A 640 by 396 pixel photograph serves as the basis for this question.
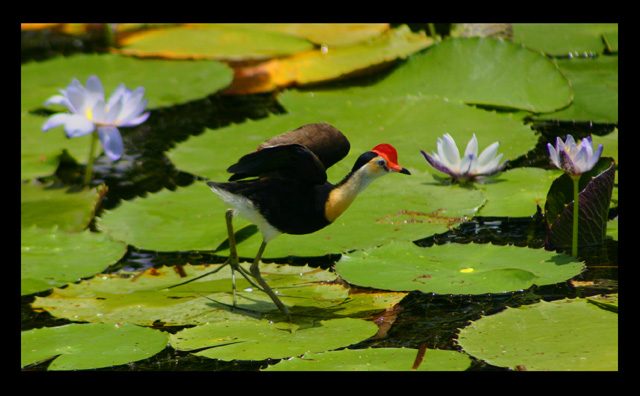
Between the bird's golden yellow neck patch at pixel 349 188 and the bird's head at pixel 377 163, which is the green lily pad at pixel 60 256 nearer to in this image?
the bird's golden yellow neck patch at pixel 349 188

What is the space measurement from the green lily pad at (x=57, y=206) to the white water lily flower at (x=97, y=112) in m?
0.28

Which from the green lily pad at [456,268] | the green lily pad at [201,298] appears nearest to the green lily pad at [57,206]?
the green lily pad at [201,298]

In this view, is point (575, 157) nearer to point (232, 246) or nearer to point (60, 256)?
point (232, 246)

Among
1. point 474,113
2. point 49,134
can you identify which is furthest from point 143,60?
point 474,113

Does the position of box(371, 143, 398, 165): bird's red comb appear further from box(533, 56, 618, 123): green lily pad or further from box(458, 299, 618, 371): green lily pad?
box(533, 56, 618, 123): green lily pad

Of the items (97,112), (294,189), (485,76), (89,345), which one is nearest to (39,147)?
(97,112)

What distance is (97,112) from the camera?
3.58 meters

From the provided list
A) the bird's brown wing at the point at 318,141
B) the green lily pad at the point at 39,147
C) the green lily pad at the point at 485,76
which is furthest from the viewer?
the green lily pad at the point at 485,76

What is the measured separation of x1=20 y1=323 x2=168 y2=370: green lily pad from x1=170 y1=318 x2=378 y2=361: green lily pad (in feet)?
0.35

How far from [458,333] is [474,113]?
7.63 feet

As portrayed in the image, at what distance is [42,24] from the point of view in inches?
293

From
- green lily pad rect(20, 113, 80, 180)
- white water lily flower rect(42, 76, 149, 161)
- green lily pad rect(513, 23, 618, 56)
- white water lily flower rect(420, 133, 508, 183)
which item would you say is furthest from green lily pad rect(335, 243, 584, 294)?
green lily pad rect(513, 23, 618, 56)

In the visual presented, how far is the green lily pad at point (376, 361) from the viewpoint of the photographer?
1988mm

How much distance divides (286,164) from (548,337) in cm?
105
